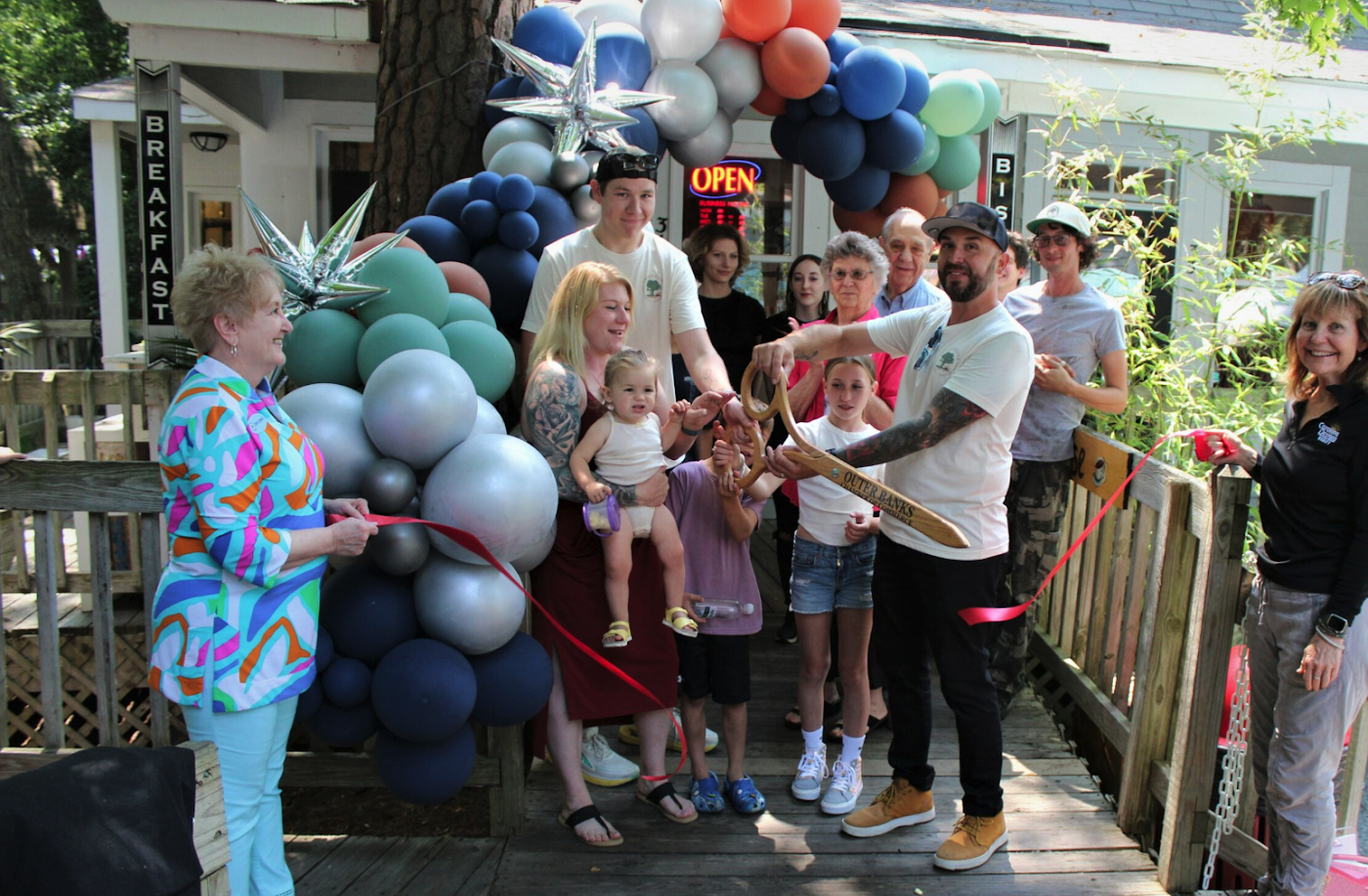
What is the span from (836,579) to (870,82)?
2331 millimetres

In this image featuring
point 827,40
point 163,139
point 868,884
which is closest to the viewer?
point 868,884

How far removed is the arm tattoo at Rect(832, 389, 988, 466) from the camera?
2.62 m

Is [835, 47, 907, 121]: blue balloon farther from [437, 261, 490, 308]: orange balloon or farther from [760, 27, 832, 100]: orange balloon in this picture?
[437, 261, 490, 308]: orange balloon

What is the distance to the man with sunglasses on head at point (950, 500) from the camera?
104 inches

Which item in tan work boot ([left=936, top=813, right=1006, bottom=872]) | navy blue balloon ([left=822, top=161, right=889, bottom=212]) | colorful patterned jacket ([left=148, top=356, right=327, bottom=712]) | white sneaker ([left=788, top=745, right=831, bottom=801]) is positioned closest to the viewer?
colorful patterned jacket ([left=148, top=356, right=327, bottom=712])

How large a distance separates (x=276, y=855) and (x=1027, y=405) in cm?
284

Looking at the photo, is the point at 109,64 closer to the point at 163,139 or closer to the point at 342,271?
Answer: the point at 163,139

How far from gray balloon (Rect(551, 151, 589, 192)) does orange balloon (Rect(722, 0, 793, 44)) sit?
103cm

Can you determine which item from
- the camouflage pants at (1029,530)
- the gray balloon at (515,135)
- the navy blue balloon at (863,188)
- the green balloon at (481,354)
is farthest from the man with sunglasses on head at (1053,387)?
the gray balloon at (515,135)

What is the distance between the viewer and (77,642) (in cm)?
448

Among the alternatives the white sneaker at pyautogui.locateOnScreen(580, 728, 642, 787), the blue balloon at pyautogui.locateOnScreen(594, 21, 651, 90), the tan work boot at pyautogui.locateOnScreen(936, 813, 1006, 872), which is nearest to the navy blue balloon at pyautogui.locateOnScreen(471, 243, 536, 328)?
the blue balloon at pyautogui.locateOnScreen(594, 21, 651, 90)

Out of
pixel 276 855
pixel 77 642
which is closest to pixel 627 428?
pixel 276 855

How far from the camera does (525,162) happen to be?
3.78 meters

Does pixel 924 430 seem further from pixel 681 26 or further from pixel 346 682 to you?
pixel 681 26
